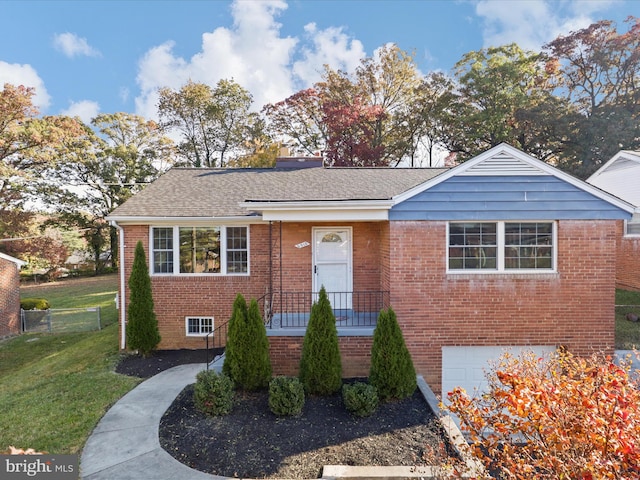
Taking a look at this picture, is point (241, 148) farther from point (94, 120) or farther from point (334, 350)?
point (334, 350)

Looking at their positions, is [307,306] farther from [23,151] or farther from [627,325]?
[23,151]

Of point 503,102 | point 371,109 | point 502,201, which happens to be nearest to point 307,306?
point 502,201

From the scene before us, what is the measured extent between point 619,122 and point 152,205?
24.2m

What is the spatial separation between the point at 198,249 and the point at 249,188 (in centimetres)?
246

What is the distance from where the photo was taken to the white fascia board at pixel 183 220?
871 centimetres

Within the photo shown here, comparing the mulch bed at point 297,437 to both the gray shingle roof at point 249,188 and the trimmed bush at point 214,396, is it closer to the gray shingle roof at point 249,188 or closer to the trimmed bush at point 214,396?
the trimmed bush at point 214,396

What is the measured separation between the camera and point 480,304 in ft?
23.2

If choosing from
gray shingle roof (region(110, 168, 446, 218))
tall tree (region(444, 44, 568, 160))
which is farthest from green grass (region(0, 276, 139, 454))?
tall tree (region(444, 44, 568, 160))

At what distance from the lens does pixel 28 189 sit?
25797 millimetres

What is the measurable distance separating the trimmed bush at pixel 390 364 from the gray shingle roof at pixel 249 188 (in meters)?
2.91

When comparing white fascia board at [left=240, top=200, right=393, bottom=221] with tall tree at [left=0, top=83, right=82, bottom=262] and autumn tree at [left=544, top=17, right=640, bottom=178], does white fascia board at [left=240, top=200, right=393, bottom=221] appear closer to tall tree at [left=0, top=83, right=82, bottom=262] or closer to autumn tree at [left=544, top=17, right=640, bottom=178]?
autumn tree at [left=544, top=17, right=640, bottom=178]

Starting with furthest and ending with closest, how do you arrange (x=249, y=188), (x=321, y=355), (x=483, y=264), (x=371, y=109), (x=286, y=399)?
(x=371, y=109) < (x=249, y=188) < (x=483, y=264) < (x=321, y=355) < (x=286, y=399)

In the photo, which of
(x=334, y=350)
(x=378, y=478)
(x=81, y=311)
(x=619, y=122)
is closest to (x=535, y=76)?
(x=619, y=122)

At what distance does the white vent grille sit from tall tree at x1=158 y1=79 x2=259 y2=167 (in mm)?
23948
